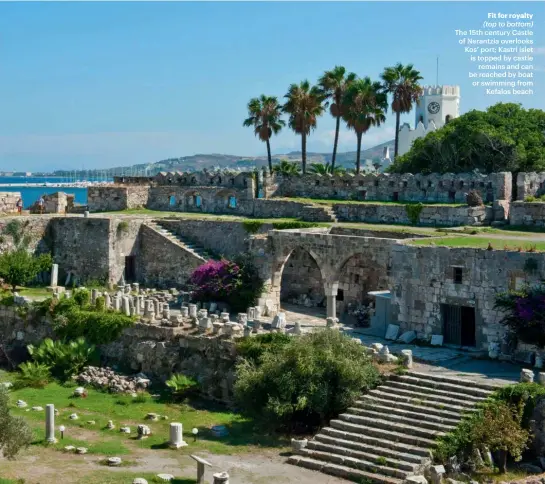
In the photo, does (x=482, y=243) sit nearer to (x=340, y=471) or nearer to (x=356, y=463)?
(x=356, y=463)

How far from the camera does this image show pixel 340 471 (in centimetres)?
2295

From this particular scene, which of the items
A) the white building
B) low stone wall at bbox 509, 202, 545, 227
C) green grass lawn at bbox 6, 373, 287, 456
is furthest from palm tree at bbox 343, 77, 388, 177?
the white building

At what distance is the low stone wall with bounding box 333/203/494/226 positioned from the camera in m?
37.9

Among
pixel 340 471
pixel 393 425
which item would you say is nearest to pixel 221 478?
pixel 340 471

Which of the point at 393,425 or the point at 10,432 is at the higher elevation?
the point at 10,432

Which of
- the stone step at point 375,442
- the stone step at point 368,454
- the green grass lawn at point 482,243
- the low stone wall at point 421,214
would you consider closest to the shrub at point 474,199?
the low stone wall at point 421,214

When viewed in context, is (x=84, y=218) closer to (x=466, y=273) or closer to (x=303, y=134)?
(x=303, y=134)

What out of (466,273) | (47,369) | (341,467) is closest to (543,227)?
(466,273)

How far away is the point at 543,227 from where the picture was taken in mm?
35531

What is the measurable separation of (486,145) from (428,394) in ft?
79.0

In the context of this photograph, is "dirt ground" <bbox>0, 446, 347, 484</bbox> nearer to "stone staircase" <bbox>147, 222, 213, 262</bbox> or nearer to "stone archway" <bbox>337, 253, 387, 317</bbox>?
"stone archway" <bbox>337, 253, 387, 317</bbox>

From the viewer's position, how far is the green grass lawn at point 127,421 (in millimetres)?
25109

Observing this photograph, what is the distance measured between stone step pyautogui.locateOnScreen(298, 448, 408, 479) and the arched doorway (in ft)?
52.5

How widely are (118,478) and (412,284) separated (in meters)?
12.2
